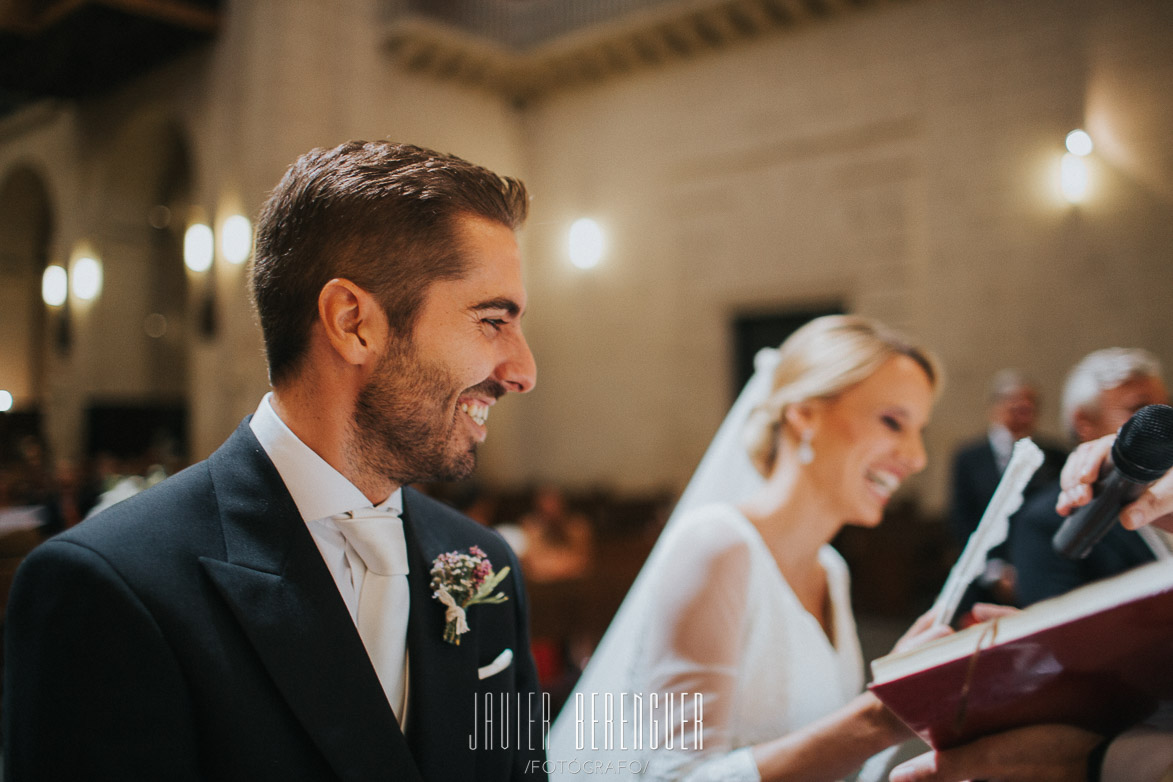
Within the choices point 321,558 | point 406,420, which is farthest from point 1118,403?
point 321,558

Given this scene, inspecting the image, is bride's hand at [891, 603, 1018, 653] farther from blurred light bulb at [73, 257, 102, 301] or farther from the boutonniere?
blurred light bulb at [73, 257, 102, 301]

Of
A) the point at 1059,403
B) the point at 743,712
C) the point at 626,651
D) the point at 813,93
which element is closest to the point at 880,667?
the point at 743,712

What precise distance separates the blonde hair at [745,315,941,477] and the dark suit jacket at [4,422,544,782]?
948 mm

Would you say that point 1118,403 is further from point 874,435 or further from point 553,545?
point 553,545

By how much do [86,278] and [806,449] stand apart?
166 cm

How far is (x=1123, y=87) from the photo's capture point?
6996 millimetres

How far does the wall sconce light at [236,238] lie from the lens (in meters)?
1.93

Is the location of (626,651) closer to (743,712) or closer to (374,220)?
(743,712)

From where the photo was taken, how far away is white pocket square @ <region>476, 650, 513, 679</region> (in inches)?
52.8

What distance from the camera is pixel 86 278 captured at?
5.56 ft

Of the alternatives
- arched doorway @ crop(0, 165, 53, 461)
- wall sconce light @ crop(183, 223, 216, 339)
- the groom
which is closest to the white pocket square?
the groom

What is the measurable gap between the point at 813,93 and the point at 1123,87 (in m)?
3.49

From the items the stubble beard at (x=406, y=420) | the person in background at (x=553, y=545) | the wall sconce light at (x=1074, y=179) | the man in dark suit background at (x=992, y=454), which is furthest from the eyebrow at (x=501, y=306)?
the wall sconce light at (x=1074, y=179)

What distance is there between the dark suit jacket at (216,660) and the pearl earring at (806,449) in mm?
894
